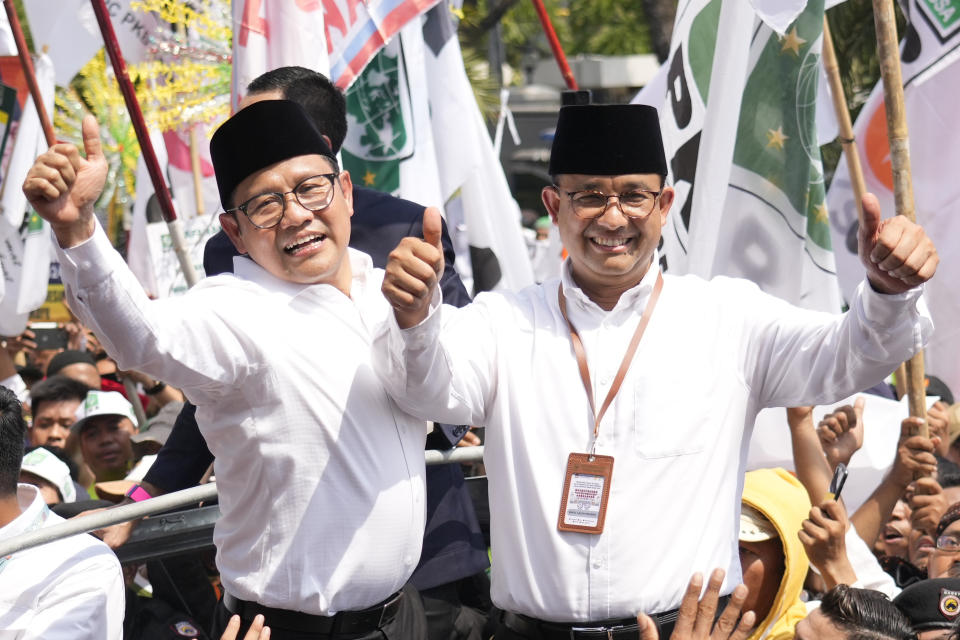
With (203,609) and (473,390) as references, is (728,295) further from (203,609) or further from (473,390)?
(203,609)

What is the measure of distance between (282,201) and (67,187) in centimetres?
60

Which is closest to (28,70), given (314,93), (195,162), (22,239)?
(195,162)

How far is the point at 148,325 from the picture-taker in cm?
256

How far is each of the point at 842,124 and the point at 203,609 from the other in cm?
291

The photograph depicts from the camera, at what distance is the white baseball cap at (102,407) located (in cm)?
705

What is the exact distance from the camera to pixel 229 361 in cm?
281

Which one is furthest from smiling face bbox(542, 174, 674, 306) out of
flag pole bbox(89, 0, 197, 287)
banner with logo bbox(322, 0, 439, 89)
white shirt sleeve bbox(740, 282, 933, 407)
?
banner with logo bbox(322, 0, 439, 89)

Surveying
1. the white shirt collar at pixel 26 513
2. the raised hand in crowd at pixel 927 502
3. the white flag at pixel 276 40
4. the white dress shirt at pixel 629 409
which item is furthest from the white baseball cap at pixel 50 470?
the raised hand in crowd at pixel 927 502

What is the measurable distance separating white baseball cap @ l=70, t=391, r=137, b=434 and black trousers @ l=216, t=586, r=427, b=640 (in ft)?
13.5

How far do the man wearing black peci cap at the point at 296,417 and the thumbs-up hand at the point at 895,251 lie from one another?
1.08 m

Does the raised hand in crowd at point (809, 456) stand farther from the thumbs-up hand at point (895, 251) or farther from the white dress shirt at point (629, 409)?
the thumbs-up hand at point (895, 251)

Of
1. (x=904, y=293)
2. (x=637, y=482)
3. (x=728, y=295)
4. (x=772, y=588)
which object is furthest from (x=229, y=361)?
(x=772, y=588)

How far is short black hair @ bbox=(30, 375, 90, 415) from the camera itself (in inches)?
296

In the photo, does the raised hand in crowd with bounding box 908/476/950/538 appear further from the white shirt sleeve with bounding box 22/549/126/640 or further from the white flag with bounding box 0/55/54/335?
the white flag with bounding box 0/55/54/335
